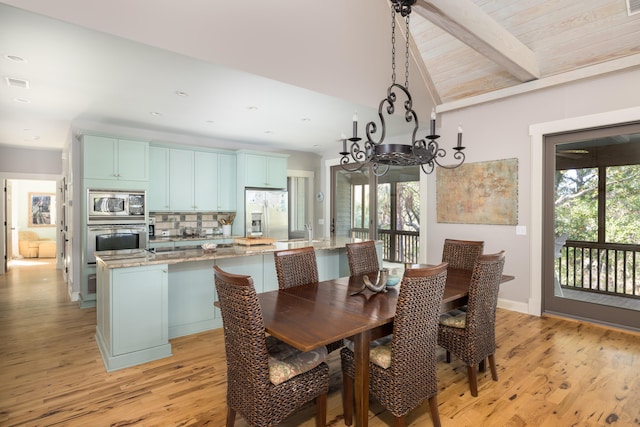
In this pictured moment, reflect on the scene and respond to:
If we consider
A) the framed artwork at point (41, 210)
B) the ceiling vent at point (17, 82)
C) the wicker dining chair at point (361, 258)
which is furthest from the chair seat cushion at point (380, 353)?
the framed artwork at point (41, 210)

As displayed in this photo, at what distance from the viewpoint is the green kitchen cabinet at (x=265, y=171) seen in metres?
6.08

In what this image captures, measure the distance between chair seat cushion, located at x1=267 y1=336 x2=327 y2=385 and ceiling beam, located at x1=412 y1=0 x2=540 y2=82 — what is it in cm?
276

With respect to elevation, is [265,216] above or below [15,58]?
below

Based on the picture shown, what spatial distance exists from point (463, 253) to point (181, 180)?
14.5ft

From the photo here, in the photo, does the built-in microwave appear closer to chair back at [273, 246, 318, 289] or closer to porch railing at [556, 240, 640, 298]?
chair back at [273, 246, 318, 289]

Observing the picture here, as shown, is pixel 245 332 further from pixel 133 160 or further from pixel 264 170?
pixel 264 170

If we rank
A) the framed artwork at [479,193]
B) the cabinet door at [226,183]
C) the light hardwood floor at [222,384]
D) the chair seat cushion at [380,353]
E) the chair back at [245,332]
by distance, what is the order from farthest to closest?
the cabinet door at [226,183] → the framed artwork at [479,193] → the light hardwood floor at [222,384] → the chair seat cushion at [380,353] → the chair back at [245,332]

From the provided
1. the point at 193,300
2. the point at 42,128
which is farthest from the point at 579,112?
the point at 42,128

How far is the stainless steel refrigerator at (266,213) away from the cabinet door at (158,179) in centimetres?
133

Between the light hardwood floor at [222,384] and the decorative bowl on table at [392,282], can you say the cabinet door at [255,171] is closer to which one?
the light hardwood floor at [222,384]

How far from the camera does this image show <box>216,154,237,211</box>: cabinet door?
604 cm

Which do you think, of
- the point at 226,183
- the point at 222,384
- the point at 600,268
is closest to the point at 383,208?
the point at 226,183

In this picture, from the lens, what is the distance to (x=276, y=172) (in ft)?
21.2

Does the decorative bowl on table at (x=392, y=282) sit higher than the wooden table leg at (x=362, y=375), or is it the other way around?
the decorative bowl on table at (x=392, y=282)
